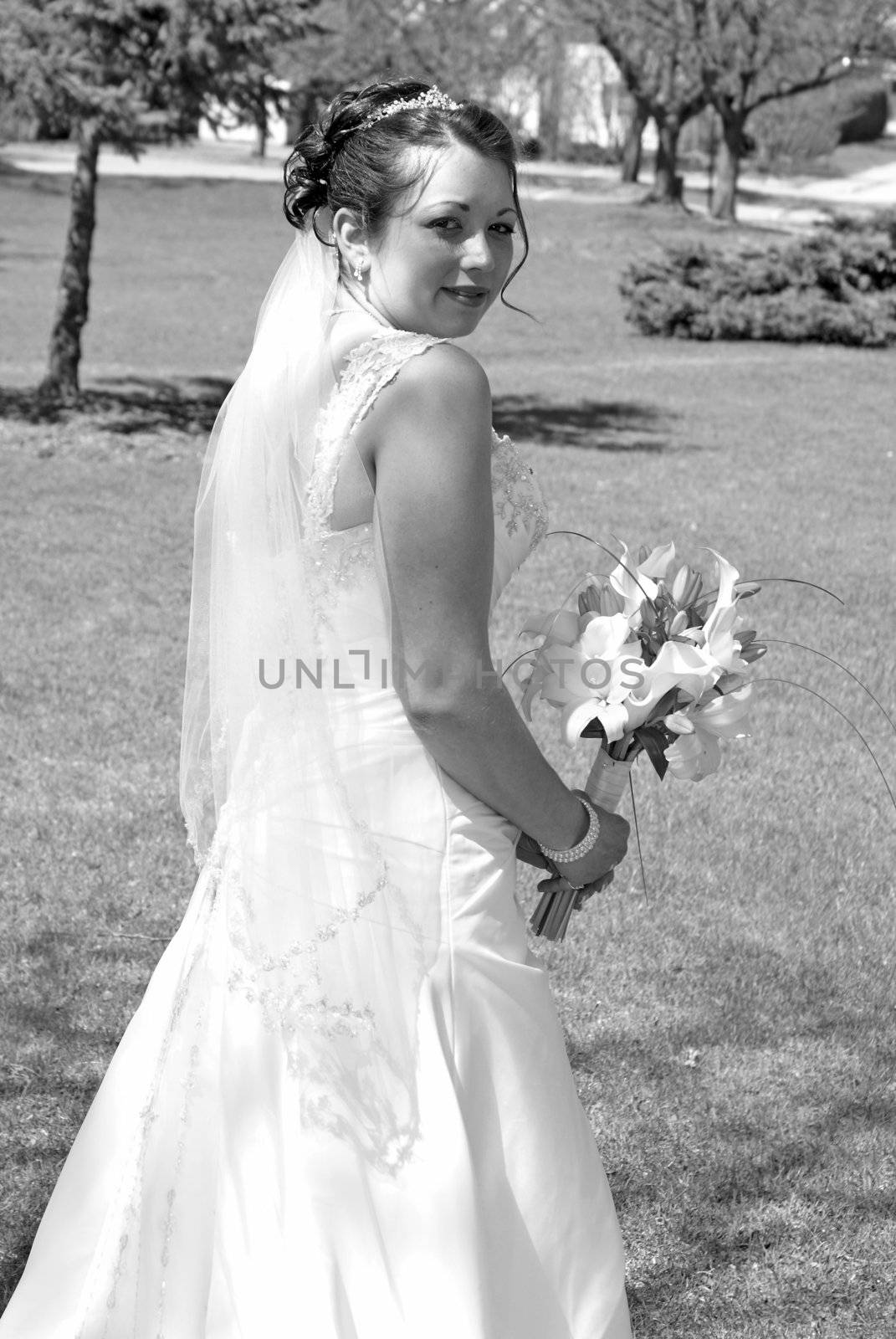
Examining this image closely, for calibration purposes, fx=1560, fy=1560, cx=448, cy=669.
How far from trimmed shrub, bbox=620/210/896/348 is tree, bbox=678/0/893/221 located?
11.3m

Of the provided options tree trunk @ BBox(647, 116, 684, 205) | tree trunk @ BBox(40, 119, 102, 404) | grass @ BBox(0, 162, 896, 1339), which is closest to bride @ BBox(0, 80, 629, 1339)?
grass @ BBox(0, 162, 896, 1339)

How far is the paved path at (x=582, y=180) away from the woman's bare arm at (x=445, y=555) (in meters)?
35.8

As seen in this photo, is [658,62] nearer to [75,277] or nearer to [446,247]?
[75,277]

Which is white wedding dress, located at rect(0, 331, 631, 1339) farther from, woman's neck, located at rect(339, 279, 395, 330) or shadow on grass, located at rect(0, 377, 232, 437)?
shadow on grass, located at rect(0, 377, 232, 437)

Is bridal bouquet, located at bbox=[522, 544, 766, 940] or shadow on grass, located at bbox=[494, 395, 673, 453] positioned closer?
bridal bouquet, located at bbox=[522, 544, 766, 940]

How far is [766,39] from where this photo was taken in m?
32.1

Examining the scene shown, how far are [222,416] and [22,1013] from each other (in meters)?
2.53

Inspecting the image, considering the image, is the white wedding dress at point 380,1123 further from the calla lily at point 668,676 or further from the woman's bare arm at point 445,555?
the calla lily at point 668,676

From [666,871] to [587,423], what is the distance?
399 inches

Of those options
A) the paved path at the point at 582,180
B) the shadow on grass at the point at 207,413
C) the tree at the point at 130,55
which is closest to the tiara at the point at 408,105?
the tree at the point at 130,55

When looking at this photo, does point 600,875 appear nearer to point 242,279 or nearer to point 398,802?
point 398,802

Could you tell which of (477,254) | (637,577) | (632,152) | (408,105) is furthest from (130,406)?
(632,152)

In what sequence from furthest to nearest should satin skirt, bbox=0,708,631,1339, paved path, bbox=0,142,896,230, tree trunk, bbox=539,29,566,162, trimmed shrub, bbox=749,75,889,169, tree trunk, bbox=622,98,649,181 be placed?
trimmed shrub, bbox=749,75,889,169, tree trunk, bbox=622,98,649,181, paved path, bbox=0,142,896,230, tree trunk, bbox=539,29,566,162, satin skirt, bbox=0,708,631,1339

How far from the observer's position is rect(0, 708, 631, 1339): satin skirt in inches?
97.7
